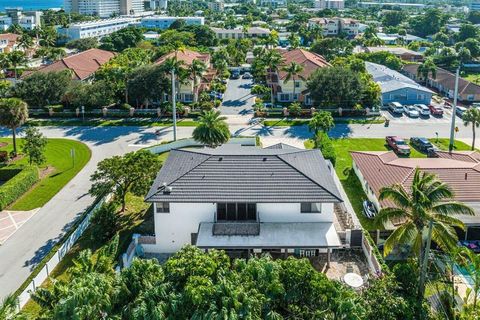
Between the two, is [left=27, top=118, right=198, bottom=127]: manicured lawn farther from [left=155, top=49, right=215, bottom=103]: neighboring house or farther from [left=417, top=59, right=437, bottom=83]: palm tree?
[left=417, top=59, right=437, bottom=83]: palm tree

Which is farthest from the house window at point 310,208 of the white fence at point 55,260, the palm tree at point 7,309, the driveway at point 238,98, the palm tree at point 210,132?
the driveway at point 238,98

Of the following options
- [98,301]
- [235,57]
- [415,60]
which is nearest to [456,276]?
[98,301]

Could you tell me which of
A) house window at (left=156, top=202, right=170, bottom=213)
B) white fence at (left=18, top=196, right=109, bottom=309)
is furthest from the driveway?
house window at (left=156, top=202, right=170, bottom=213)

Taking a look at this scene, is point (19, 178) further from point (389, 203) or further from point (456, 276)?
point (456, 276)

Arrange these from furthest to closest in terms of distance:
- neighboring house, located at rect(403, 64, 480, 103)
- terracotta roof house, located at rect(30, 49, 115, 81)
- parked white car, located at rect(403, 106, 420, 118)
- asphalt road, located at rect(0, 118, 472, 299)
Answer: terracotta roof house, located at rect(30, 49, 115, 81) → neighboring house, located at rect(403, 64, 480, 103) → parked white car, located at rect(403, 106, 420, 118) → asphalt road, located at rect(0, 118, 472, 299)

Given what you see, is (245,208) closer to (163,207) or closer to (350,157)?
(163,207)

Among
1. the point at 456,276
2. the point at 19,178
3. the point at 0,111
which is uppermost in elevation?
the point at 0,111

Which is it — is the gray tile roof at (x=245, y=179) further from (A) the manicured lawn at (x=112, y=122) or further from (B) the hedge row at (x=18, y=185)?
(A) the manicured lawn at (x=112, y=122)
